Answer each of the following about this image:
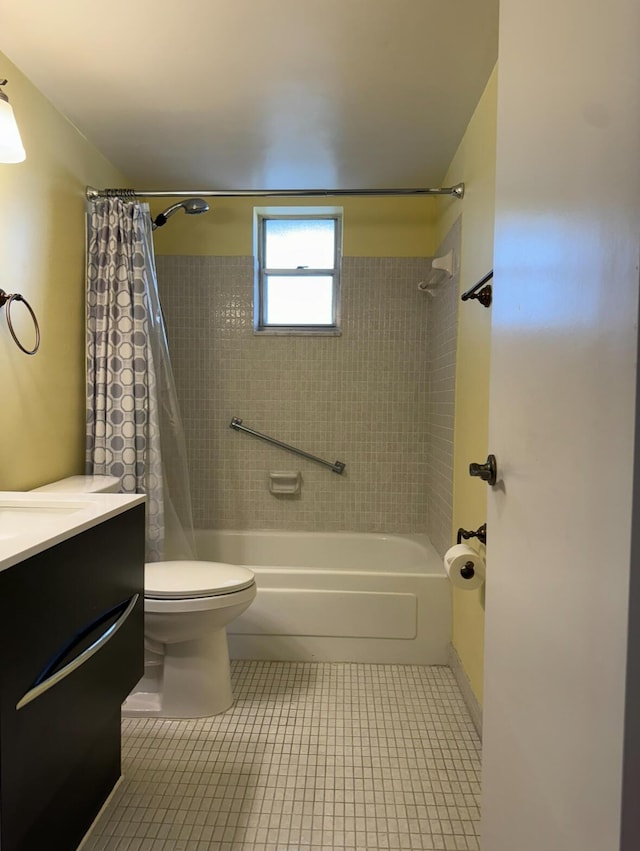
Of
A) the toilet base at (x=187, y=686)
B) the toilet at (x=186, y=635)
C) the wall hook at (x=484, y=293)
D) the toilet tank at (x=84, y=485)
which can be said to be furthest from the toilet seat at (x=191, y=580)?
the wall hook at (x=484, y=293)

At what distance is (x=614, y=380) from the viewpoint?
54 cm

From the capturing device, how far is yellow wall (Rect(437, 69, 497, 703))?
66.4 inches

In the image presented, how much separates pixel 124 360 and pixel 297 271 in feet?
4.10

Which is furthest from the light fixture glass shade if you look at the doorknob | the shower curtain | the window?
the window

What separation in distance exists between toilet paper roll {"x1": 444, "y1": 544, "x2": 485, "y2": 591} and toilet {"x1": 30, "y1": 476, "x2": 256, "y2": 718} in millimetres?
728

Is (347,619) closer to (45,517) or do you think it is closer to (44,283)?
(45,517)

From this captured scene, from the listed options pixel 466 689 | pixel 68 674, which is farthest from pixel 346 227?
pixel 68 674

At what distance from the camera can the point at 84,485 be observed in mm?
1819

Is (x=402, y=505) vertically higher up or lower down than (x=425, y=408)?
lower down

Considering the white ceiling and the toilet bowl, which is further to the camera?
the toilet bowl

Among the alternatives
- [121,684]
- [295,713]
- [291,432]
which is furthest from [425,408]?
[121,684]

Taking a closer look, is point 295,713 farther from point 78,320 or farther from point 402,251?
point 402,251

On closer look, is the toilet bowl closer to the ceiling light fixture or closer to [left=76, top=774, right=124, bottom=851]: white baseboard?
[left=76, top=774, right=124, bottom=851]: white baseboard

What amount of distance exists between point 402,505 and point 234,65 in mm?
2139
